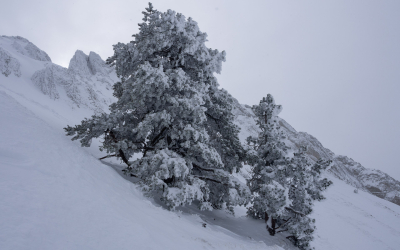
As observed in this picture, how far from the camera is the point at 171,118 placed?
8781mm

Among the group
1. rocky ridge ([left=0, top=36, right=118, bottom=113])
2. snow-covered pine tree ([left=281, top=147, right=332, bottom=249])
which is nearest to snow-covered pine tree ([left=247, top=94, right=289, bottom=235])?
snow-covered pine tree ([left=281, top=147, right=332, bottom=249])

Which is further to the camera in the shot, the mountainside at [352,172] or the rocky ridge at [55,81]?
the mountainside at [352,172]

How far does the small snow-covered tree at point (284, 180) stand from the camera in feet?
33.2

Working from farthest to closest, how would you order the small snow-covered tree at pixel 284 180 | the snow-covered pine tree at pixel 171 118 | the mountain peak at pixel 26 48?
the mountain peak at pixel 26 48
the small snow-covered tree at pixel 284 180
the snow-covered pine tree at pixel 171 118

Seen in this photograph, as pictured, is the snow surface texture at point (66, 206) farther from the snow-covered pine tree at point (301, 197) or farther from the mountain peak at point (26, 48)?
the mountain peak at point (26, 48)

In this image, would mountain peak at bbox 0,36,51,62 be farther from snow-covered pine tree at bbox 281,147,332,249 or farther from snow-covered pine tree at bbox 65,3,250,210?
snow-covered pine tree at bbox 281,147,332,249

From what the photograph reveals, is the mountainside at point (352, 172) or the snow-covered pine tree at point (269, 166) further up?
the mountainside at point (352, 172)

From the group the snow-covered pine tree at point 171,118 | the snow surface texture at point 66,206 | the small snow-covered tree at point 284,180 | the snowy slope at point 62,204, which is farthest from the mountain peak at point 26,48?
the small snow-covered tree at point 284,180

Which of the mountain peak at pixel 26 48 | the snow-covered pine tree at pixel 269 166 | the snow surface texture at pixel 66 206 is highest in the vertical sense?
the mountain peak at pixel 26 48

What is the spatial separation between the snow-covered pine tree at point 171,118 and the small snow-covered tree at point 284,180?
1.32 meters

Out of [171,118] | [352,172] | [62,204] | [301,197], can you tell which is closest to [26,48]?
[171,118]

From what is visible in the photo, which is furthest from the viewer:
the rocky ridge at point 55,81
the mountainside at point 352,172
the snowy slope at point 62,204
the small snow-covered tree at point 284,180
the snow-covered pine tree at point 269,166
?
the mountainside at point 352,172

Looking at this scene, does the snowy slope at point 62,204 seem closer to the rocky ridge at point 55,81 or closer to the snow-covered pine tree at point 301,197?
the snow-covered pine tree at point 301,197

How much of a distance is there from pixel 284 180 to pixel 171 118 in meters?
6.47
